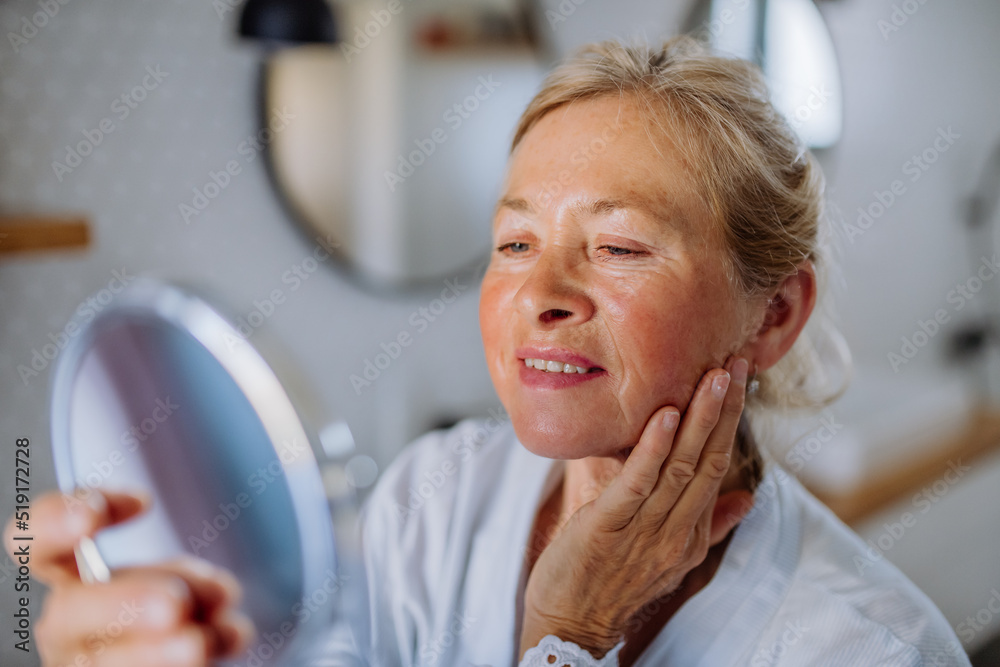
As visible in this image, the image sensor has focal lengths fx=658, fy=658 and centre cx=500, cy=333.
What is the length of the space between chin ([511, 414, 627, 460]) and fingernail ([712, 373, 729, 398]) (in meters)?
0.07

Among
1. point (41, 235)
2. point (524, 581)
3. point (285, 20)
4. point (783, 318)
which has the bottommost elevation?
point (524, 581)

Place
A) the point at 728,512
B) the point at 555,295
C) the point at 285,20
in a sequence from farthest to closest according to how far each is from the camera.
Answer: the point at 285,20
the point at 728,512
the point at 555,295

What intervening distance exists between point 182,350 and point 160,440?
11cm

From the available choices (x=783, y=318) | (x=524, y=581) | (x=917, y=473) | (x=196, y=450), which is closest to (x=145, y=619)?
(x=196, y=450)

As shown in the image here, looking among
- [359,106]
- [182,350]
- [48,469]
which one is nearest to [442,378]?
[359,106]

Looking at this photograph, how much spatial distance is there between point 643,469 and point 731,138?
25 centimetres

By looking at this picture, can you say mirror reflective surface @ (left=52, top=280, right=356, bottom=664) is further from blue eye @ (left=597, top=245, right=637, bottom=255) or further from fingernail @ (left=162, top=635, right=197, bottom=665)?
blue eye @ (left=597, top=245, right=637, bottom=255)

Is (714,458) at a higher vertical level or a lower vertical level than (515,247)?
lower

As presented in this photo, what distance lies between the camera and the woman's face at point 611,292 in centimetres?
44

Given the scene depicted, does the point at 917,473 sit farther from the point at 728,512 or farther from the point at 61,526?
the point at 61,526

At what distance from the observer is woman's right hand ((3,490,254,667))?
45 centimetres

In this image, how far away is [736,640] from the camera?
49cm

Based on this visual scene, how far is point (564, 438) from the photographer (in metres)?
0.44

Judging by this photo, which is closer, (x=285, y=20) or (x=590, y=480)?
(x=590, y=480)
